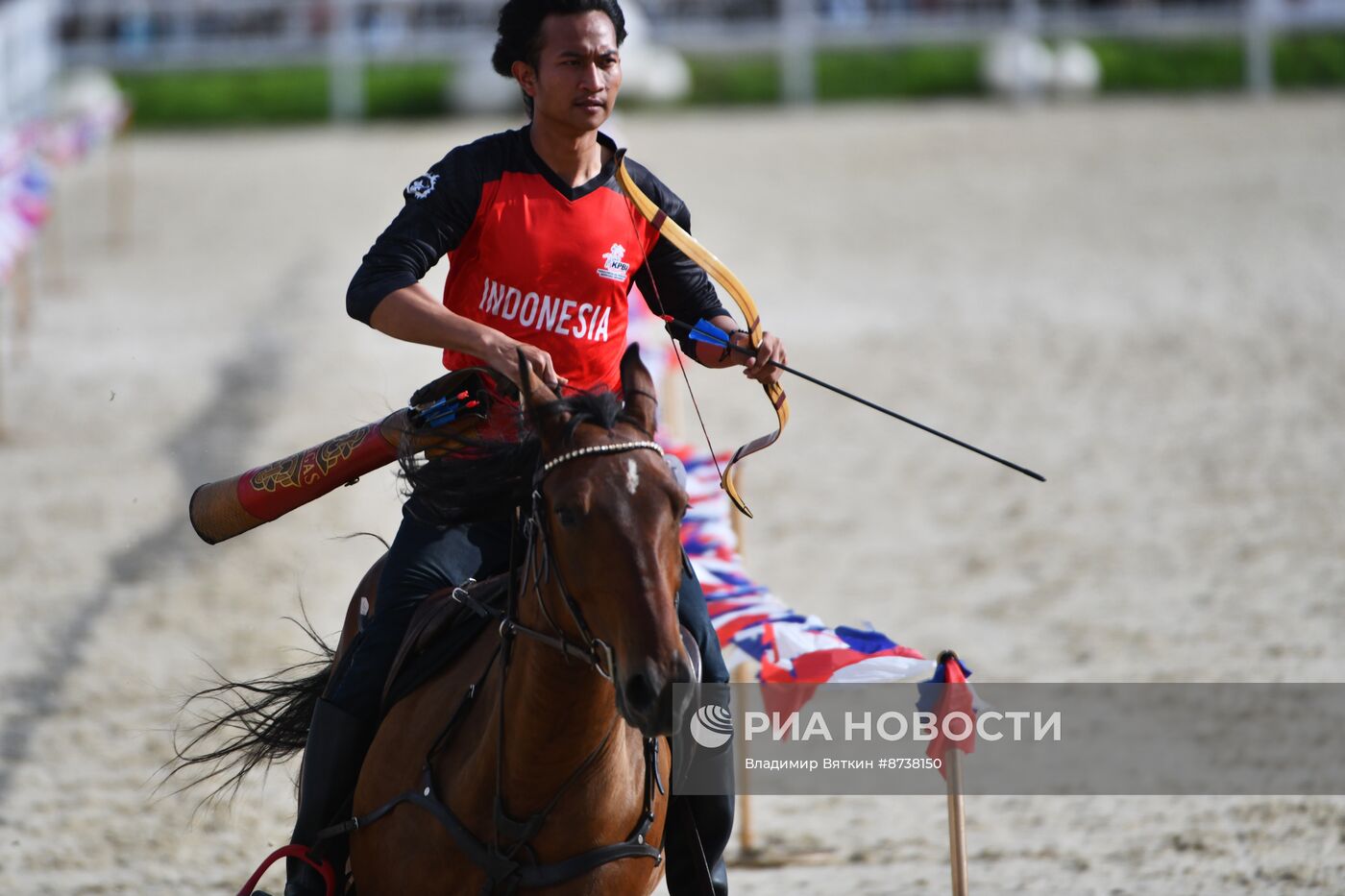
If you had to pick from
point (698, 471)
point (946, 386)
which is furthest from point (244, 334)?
point (698, 471)

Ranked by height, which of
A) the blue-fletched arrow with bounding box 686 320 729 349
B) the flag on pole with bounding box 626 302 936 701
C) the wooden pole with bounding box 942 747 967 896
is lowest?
the wooden pole with bounding box 942 747 967 896

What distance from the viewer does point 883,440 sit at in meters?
12.2

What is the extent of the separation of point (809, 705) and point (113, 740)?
3.32 m

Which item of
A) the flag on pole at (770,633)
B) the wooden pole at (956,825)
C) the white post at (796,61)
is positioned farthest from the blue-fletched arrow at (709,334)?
the white post at (796,61)

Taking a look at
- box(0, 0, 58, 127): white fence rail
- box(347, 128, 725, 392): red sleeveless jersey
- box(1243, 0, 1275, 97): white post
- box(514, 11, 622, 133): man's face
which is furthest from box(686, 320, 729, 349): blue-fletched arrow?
box(1243, 0, 1275, 97): white post

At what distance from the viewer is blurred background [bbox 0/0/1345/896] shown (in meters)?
6.50

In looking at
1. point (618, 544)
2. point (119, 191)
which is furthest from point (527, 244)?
point (119, 191)

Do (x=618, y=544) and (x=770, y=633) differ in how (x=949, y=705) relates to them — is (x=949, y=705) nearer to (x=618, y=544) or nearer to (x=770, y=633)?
(x=770, y=633)

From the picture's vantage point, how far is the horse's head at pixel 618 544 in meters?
2.60

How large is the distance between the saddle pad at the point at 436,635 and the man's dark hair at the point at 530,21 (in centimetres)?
119

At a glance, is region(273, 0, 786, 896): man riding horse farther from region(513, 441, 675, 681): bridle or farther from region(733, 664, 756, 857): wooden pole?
region(733, 664, 756, 857): wooden pole

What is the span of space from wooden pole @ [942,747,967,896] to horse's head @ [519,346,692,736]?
1.53 metres

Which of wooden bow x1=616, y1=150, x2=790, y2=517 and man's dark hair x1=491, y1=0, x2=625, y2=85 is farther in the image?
wooden bow x1=616, y1=150, x2=790, y2=517

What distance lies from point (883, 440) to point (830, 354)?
181 cm
